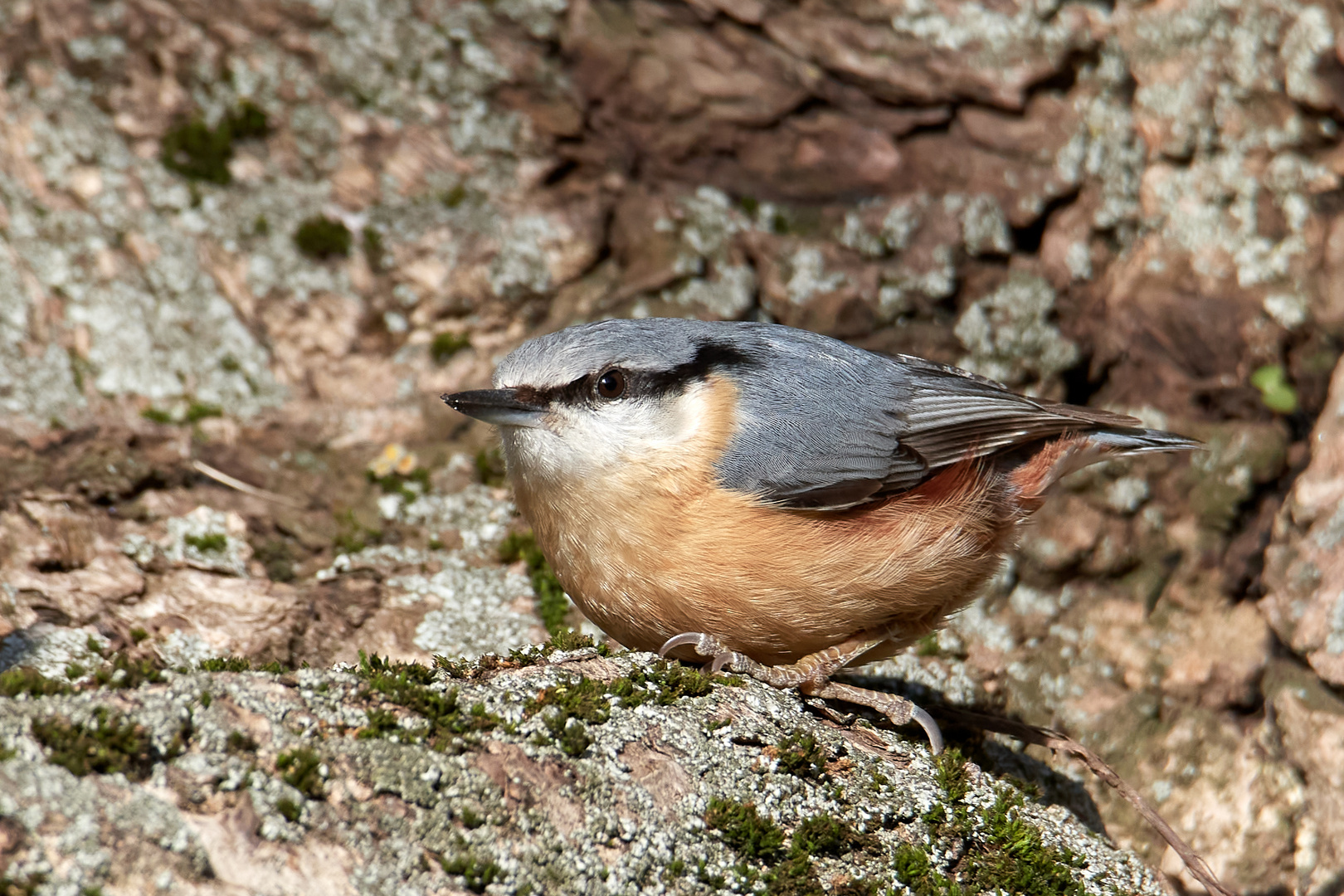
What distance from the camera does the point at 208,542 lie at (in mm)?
3936

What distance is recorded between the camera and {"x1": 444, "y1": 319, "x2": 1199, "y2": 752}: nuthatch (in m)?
3.14

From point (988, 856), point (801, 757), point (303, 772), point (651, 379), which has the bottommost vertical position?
point (988, 856)

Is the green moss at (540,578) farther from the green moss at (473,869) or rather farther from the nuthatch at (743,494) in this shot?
the green moss at (473,869)

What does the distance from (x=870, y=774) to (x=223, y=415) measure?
116 inches

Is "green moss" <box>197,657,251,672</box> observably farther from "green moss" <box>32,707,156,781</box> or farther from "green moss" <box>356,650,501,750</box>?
"green moss" <box>32,707,156,781</box>

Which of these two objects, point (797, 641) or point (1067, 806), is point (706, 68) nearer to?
point (797, 641)

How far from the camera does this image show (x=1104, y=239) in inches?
198

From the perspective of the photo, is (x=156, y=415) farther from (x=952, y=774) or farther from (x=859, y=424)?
(x=952, y=774)

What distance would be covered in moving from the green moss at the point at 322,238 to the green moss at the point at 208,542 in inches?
53.9

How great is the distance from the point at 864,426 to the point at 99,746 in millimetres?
2283

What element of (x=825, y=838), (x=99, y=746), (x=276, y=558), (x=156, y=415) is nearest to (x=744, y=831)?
(x=825, y=838)

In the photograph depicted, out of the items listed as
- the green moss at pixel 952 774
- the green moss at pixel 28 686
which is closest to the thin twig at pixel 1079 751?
the green moss at pixel 952 774

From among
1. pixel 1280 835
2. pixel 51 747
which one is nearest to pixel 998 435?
pixel 1280 835

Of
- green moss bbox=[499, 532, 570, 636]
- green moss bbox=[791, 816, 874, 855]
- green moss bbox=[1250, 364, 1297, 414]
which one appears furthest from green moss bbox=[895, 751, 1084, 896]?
green moss bbox=[1250, 364, 1297, 414]
